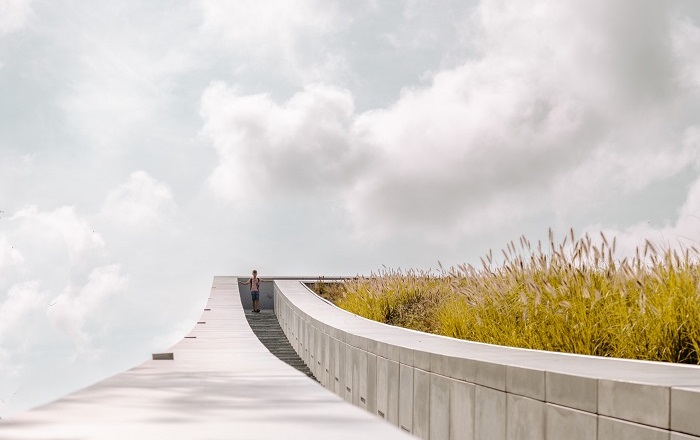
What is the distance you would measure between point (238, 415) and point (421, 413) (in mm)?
3438

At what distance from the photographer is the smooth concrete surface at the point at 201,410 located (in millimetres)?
3912

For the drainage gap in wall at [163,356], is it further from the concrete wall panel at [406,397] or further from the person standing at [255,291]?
the person standing at [255,291]

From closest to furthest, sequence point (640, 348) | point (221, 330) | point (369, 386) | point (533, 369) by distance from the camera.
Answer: point (533, 369)
point (640, 348)
point (369, 386)
point (221, 330)

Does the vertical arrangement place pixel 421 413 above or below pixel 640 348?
below

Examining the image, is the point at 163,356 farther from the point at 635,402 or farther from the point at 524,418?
the point at 635,402

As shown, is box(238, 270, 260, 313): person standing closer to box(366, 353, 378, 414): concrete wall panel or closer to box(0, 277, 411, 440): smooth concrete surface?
box(366, 353, 378, 414): concrete wall panel

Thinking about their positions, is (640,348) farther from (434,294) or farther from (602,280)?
(434,294)

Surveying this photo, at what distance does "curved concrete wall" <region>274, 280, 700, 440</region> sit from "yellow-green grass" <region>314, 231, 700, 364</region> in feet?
1.74

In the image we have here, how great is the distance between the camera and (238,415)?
4.61 meters

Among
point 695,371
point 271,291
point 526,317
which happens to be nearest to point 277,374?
point 526,317

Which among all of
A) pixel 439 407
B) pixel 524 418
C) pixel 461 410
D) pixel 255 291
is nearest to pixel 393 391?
pixel 439 407

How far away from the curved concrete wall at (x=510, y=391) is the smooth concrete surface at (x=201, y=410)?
1.21 m

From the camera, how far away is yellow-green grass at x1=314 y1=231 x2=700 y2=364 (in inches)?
279

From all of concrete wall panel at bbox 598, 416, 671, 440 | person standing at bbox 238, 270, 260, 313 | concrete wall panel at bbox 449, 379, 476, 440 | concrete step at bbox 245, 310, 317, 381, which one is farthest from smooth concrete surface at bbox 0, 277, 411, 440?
person standing at bbox 238, 270, 260, 313
